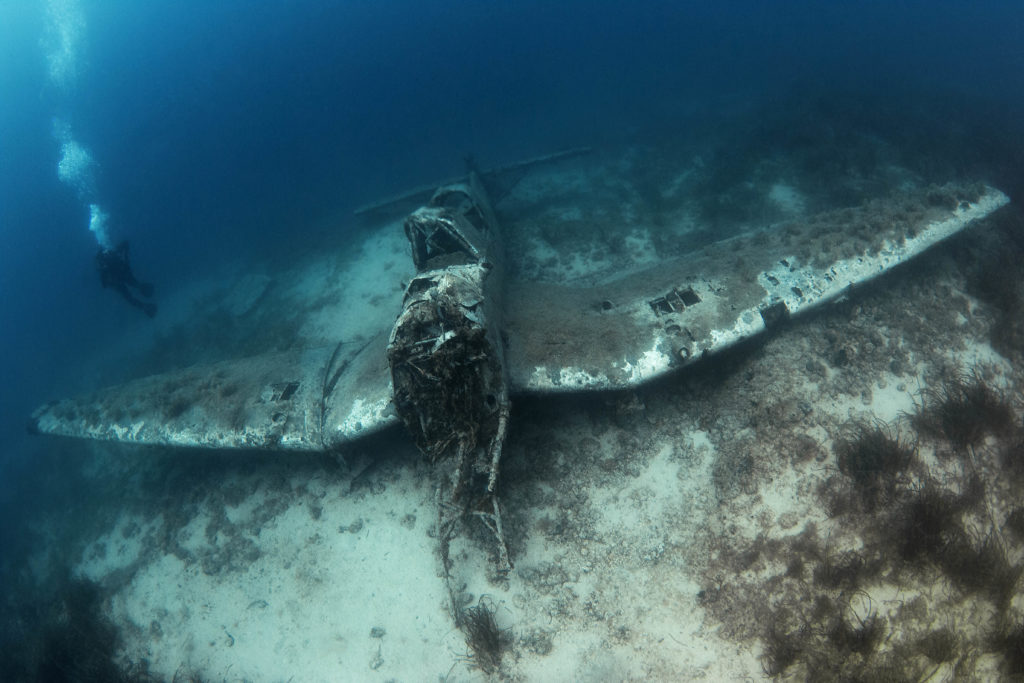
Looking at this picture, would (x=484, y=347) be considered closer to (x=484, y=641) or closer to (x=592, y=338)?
(x=592, y=338)

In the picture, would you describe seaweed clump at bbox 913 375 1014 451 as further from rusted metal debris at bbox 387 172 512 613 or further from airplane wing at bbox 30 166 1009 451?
rusted metal debris at bbox 387 172 512 613

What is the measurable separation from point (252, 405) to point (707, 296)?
842 cm

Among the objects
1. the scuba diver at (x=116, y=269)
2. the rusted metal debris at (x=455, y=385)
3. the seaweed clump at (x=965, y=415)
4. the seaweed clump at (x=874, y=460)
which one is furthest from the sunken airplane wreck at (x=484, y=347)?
Answer: the scuba diver at (x=116, y=269)

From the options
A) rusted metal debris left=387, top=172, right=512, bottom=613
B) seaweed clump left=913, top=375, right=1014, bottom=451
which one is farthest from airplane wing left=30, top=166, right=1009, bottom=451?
seaweed clump left=913, top=375, right=1014, bottom=451

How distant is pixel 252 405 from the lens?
25.8 ft

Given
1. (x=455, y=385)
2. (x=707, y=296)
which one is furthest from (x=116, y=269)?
(x=707, y=296)

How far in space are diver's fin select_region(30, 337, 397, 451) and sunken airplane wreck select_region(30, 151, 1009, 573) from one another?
0.03m

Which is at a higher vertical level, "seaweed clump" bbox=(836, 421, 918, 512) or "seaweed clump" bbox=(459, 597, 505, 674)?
"seaweed clump" bbox=(836, 421, 918, 512)

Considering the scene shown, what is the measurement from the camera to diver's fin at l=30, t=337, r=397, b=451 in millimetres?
7055

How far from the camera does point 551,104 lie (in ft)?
89.8

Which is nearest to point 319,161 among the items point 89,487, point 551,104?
point 551,104

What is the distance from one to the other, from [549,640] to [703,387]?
15.4ft

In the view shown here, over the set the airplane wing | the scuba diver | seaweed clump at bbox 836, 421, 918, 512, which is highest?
the airplane wing

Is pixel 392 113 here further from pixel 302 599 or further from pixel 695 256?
pixel 302 599
